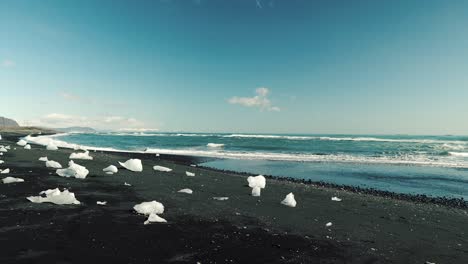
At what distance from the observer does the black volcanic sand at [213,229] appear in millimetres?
5523

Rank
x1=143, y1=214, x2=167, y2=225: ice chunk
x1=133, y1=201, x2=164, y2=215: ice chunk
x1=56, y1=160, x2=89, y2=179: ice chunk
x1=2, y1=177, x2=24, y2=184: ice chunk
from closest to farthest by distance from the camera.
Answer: x1=143, y1=214, x2=167, y2=225: ice chunk < x1=133, y1=201, x2=164, y2=215: ice chunk < x1=2, y1=177, x2=24, y2=184: ice chunk < x1=56, y1=160, x2=89, y2=179: ice chunk

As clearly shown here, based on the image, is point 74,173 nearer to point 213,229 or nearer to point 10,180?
point 10,180

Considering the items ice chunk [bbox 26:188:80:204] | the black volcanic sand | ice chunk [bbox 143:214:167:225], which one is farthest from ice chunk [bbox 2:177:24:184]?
ice chunk [bbox 143:214:167:225]

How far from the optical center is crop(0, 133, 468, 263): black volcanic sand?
5523mm

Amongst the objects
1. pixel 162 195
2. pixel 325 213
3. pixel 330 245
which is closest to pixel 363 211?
pixel 325 213

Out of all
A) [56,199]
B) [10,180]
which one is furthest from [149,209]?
[10,180]

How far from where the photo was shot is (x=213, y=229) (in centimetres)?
704

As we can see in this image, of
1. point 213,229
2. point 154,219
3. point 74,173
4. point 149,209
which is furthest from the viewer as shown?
point 74,173

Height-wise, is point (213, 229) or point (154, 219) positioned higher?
point (154, 219)

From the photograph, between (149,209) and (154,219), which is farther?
(149,209)

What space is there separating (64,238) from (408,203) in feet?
38.3

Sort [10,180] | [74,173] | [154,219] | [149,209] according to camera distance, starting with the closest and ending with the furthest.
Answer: [154,219] → [149,209] → [10,180] → [74,173]

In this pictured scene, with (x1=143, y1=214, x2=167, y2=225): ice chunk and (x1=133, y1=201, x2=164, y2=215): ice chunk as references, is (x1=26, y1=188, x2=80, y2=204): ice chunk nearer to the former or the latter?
(x1=133, y1=201, x2=164, y2=215): ice chunk

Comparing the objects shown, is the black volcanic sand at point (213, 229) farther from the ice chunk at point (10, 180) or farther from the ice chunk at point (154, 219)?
the ice chunk at point (10, 180)
